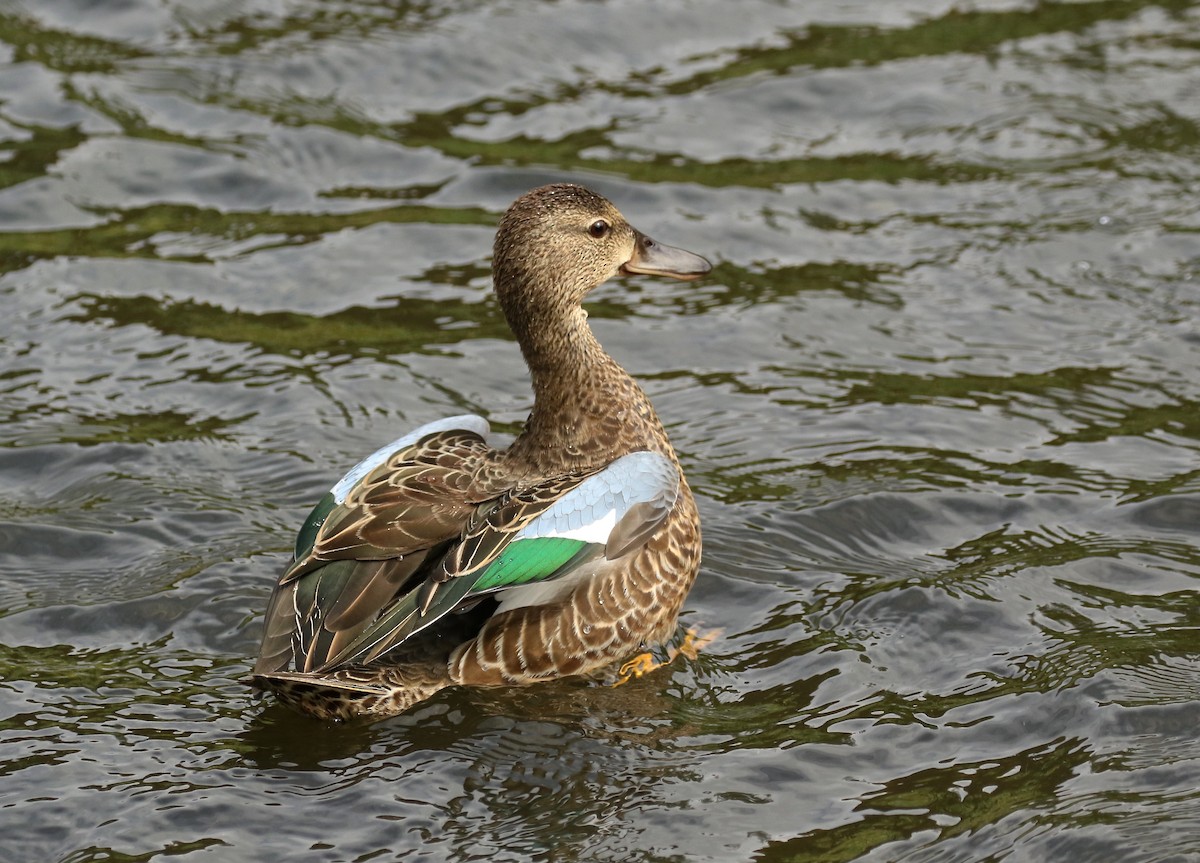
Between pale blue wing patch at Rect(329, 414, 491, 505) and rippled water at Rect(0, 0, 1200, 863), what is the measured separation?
848 mm

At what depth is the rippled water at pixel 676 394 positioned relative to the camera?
6.67 metres

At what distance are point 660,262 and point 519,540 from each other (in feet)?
6.21

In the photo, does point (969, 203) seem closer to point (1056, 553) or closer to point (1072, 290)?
point (1072, 290)

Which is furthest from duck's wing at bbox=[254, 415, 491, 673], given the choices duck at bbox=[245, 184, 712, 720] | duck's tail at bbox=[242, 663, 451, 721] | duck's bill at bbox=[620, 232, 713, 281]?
duck's bill at bbox=[620, 232, 713, 281]

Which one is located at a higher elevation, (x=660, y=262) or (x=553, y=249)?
(x=553, y=249)

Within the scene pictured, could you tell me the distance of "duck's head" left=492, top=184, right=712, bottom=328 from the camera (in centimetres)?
784

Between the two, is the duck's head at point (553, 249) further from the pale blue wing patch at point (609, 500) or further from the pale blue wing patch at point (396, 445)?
the pale blue wing patch at point (609, 500)

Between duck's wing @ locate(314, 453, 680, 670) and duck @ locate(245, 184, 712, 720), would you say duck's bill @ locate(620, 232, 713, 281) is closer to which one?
duck @ locate(245, 184, 712, 720)

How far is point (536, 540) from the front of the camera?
7156mm

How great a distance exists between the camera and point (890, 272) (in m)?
11.1

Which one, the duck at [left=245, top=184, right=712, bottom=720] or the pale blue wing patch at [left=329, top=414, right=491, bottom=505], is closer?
the duck at [left=245, top=184, right=712, bottom=720]

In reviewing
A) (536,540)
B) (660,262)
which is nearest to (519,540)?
(536,540)

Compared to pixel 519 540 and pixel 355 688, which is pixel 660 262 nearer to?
pixel 519 540

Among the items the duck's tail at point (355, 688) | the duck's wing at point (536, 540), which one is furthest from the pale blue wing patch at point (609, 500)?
the duck's tail at point (355, 688)
